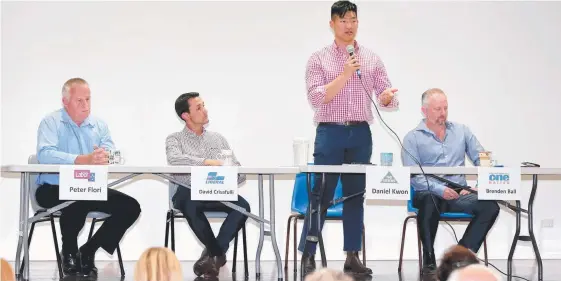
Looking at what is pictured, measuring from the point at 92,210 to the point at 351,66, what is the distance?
174cm

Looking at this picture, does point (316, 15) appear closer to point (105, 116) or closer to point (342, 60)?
point (342, 60)

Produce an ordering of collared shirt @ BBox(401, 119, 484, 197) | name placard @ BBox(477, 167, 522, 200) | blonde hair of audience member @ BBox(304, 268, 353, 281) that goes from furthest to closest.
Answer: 1. collared shirt @ BBox(401, 119, 484, 197)
2. name placard @ BBox(477, 167, 522, 200)
3. blonde hair of audience member @ BBox(304, 268, 353, 281)

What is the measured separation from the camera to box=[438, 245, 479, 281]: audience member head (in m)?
2.36

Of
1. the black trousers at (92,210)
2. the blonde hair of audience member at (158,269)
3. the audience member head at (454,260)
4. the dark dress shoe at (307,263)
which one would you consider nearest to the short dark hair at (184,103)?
the black trousers at (92,210)

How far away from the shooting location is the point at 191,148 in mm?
4559

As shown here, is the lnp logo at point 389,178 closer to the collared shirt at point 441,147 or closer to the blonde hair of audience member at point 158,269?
the collared shirt at point 441,147

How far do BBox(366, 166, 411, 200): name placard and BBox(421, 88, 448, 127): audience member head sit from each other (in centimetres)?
82

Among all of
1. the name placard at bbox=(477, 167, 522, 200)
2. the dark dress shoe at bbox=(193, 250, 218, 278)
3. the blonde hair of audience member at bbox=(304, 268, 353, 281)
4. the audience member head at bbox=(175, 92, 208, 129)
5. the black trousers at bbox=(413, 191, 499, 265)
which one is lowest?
the dark dress shoe at bbox=(193, 250, 218, 278)

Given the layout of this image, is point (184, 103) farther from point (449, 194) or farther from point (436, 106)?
point (449, 194)

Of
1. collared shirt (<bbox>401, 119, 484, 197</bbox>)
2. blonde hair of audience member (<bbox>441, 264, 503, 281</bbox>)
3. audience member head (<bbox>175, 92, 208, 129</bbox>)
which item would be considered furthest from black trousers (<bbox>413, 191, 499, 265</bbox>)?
blonde hair of audience member (<bbox>441, 264, 503, 281</bbox>)

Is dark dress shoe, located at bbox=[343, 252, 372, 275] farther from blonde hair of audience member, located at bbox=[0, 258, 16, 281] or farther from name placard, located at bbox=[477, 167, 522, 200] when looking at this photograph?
blonde hair of audience member, located at bbox=[0, 258, 16, 281]

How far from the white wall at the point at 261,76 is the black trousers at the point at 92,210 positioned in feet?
3.64

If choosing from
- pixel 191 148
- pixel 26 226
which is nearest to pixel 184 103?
pixel 191 148

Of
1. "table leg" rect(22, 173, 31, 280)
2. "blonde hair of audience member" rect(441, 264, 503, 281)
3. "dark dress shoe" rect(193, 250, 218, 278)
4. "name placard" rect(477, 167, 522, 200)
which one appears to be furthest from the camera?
"dark dress shoe" rect(193, 250, 218, 278)
